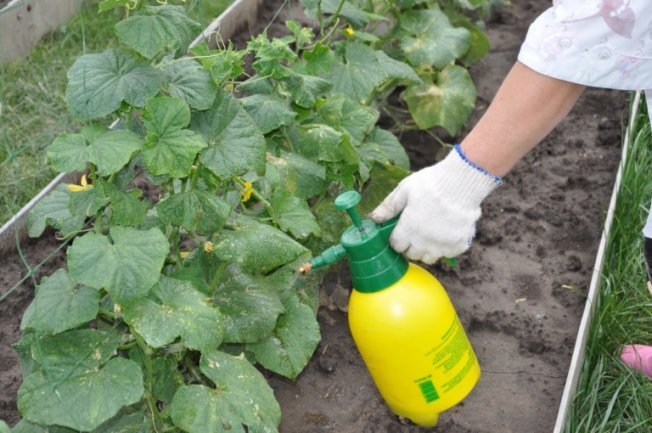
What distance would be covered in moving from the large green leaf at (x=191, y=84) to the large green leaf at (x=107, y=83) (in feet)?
0.17

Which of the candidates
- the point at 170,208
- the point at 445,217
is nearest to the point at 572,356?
the point at 445,217

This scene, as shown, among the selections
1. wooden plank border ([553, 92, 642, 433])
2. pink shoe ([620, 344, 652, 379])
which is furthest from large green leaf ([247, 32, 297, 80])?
pink shoe ([620, 344, 652, 379])

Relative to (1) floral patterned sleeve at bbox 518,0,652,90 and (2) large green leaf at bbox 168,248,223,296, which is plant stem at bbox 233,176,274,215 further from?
(1) floral patterned sleeve at bbox 518,0,652,90

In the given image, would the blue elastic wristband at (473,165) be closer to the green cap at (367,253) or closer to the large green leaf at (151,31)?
the green cap at (367,253)

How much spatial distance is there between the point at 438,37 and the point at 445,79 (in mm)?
165

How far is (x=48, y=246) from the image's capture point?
123 inches

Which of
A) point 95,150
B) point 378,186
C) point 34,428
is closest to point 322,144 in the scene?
point 378,186

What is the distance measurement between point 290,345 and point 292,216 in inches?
12.5

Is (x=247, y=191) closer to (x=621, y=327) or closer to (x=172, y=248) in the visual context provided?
(x=172, y=248)

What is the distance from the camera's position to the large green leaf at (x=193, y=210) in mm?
2162

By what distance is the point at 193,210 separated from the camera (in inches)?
85.2

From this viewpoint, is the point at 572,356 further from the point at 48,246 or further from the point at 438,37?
the point at 48,246

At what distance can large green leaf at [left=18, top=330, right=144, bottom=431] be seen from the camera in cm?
194

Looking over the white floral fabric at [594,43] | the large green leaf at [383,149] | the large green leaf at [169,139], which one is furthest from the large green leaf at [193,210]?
the large green leaf at [383,149]
